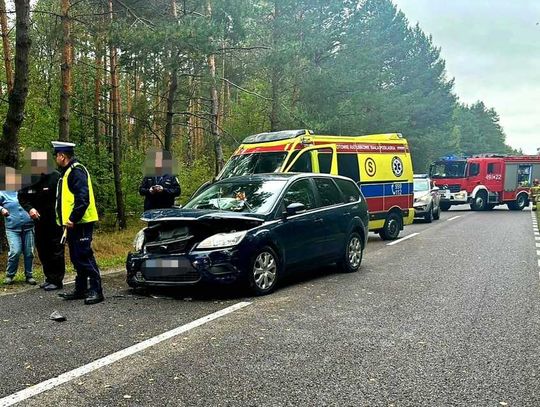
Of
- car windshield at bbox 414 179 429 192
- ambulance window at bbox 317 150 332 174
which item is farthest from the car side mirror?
car windshield at bbox 414 179 429 192

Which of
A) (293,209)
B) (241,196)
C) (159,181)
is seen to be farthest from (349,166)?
(293,209)

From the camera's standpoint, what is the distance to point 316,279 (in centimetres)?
818

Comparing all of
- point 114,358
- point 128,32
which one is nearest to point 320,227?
point 114,358

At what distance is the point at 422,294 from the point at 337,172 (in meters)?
5.95

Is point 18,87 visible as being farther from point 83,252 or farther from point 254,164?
point 254,164

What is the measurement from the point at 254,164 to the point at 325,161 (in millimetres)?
1663

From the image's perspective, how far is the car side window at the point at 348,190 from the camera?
29.7 ft

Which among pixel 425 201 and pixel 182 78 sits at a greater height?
pixel 182 78

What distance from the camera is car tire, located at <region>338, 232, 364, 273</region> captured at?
872 centimetres

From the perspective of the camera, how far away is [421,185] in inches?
838

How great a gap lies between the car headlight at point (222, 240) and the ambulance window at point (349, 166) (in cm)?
656

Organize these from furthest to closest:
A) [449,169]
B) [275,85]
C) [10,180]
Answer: [449,169], [275,85], [10,180]

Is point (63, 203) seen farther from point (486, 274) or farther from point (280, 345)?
point (486, 274)

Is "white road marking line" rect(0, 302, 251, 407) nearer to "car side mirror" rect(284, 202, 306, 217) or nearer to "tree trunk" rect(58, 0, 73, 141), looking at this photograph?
"car side mirror" rect(284, 202, 306, 217)
